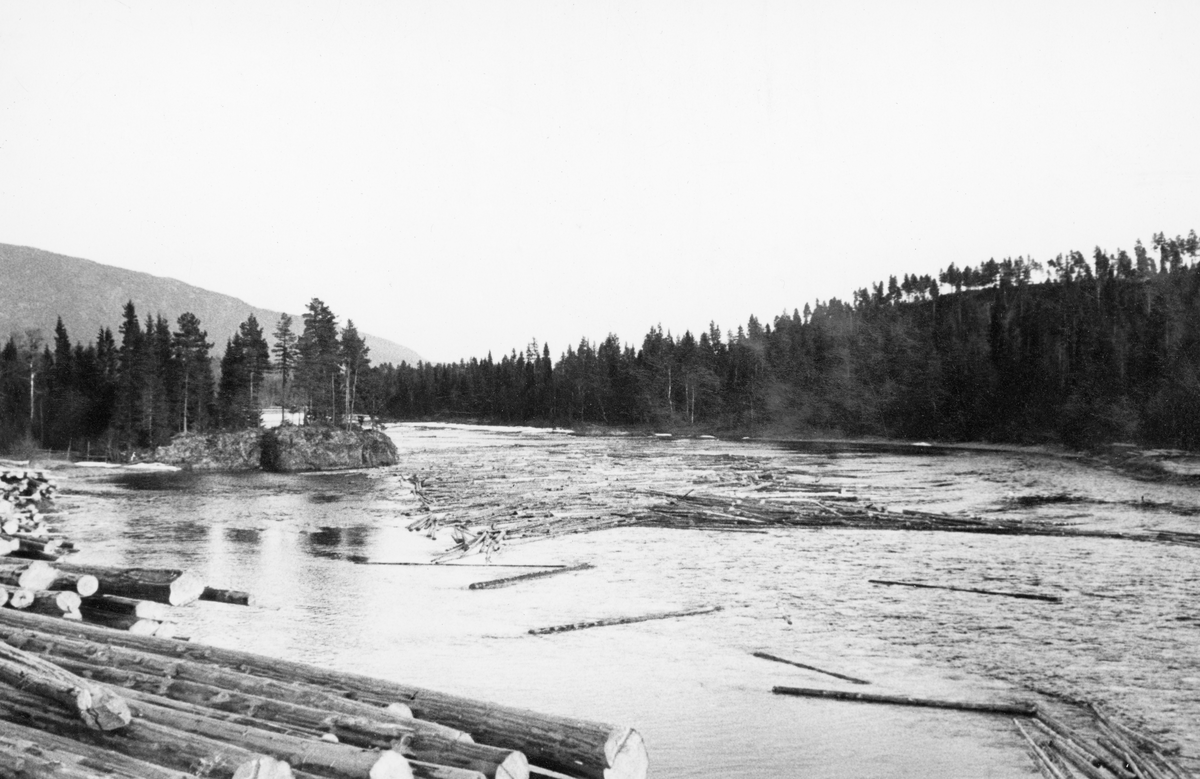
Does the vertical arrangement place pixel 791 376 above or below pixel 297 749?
above

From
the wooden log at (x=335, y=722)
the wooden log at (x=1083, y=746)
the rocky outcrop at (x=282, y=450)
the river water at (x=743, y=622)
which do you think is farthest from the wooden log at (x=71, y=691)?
the rocky outcrop at (x=282, y=450)

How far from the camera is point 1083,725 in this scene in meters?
8.38

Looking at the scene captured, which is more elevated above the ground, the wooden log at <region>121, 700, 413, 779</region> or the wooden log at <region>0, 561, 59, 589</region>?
the wooden log at <region>0, 561, 59, 589</region>

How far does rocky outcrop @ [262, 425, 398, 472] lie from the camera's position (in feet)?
165

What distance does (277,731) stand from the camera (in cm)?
465

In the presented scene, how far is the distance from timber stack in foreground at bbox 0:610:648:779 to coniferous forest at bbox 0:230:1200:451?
59528 mm

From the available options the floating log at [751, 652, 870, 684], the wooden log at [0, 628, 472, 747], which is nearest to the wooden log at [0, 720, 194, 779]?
the wooden log at [0, 628, 472, 747]

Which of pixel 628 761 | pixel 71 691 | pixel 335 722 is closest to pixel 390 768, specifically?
pixel 335 722

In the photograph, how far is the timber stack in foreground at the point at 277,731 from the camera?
13.4ft

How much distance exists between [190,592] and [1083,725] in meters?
9.30

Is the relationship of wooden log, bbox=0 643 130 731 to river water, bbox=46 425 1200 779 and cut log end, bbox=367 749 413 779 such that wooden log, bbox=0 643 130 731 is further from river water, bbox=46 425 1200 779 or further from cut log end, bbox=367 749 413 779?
river water, bbox=46 425 1200 779

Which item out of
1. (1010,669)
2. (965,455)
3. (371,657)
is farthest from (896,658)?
(965,455)

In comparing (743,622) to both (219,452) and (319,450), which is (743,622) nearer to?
(319,450)

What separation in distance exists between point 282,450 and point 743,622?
143 ft
